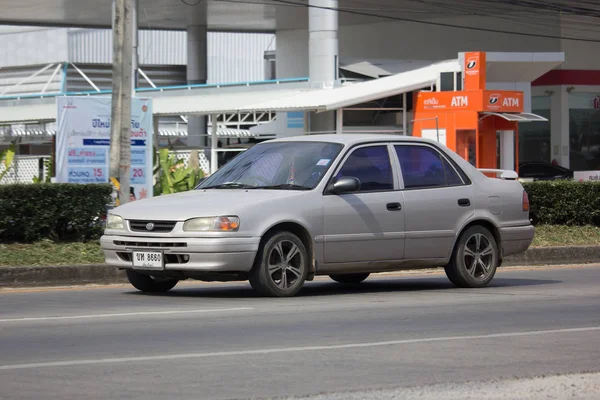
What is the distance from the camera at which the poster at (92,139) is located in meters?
18.6

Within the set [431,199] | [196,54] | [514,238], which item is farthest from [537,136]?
[431,199]

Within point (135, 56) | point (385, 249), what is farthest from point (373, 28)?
point (385, 249)

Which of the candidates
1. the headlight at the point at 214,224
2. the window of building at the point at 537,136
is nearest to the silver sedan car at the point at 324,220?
the headlight at the point at 214,224

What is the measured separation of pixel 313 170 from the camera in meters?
11.5

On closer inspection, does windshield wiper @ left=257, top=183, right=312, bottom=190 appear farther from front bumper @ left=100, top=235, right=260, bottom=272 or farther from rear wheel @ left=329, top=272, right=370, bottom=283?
rear wheel @ left=329, top=272, right=370, bottom=283

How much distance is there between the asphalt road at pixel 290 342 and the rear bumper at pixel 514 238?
664 mm

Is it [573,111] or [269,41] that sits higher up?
[269,41]

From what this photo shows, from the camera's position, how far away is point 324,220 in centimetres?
1123

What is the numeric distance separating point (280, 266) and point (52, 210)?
17.4ft

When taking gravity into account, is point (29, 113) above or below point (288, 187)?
above

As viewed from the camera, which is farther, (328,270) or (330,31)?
(330,31)

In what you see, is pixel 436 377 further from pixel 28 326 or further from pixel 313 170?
pixel 313 170

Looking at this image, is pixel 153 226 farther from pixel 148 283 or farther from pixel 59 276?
pixel 59 276

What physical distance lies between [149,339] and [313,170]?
3825 millimetres
